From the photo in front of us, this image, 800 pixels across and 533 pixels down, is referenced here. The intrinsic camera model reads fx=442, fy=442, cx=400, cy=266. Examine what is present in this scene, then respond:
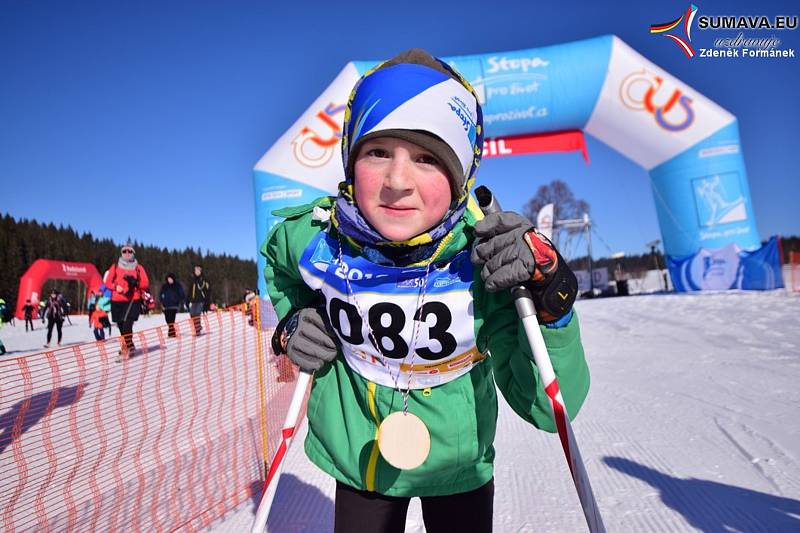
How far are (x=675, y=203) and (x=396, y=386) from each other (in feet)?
38.6

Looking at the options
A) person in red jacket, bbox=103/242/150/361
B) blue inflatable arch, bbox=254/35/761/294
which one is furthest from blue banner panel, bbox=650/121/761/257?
person in red jacket, bbox=103/242/150/361

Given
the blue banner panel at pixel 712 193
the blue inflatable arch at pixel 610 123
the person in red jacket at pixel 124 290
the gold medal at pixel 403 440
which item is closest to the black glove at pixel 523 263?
the gold medal at pixel 403 440

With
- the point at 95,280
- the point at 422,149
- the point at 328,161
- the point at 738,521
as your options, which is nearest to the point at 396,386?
the point at 422,149

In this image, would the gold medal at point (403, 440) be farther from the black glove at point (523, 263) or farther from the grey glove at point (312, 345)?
the black glove at point (523, 263)

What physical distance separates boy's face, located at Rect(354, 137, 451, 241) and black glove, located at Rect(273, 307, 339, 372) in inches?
14.7

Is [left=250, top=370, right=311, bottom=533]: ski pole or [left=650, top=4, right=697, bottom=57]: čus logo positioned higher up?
[left=650, top=4, right=697, bottom=57]: čus logo

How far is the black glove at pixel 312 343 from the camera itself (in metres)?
1.28

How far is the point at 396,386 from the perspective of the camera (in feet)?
3.98

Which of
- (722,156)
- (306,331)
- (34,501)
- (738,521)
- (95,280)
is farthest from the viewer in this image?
(95,280)

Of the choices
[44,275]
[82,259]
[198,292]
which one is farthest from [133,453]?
[82,259]

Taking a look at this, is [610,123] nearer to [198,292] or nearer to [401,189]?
[198,292]

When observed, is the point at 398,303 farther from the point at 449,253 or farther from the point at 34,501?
the point at 34,501

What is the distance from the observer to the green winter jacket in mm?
1121

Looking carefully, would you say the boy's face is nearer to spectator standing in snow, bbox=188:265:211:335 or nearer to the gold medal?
the gold medal
